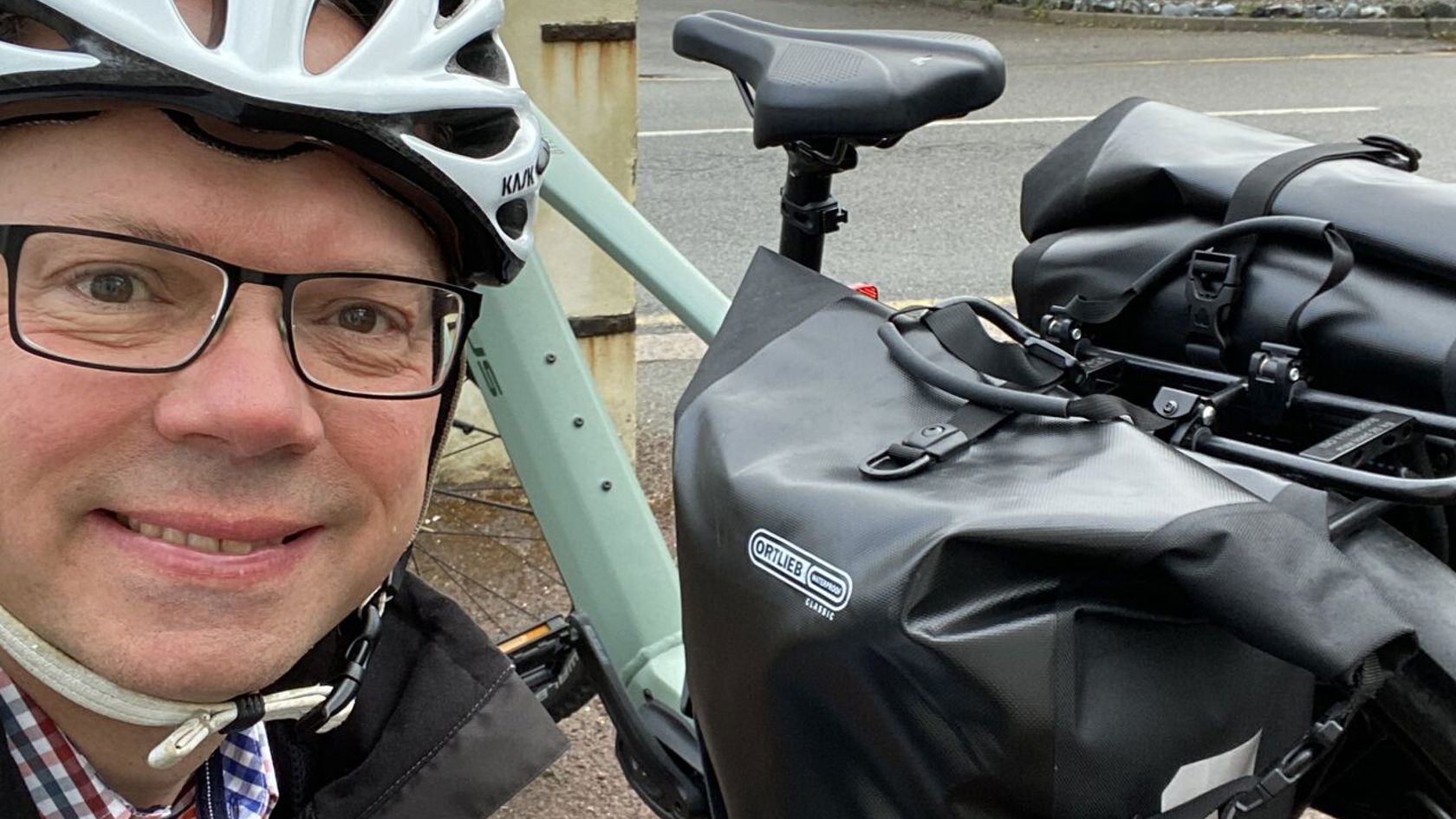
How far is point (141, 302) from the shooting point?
1.23 m

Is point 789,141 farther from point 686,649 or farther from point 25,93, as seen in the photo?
point 25,93

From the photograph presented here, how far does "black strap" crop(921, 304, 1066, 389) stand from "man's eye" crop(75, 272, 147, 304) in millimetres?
903

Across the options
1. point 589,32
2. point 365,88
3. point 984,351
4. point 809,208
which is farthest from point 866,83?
point 589,32

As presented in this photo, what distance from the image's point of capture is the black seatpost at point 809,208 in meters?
2.05

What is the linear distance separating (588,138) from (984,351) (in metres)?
2.28

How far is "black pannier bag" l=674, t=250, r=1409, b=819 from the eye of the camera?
1206 mm

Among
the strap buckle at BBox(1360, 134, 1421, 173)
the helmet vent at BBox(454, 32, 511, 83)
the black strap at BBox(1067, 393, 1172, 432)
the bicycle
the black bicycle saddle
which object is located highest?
the helmet vent at BBox(454, 32, 511, 83)

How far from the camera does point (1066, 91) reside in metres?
11.2

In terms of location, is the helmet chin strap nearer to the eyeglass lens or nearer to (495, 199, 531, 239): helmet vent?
the eyeglass lens

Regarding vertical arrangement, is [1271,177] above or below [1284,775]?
above

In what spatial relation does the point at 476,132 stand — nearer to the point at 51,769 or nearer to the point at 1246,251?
the point at 51,769

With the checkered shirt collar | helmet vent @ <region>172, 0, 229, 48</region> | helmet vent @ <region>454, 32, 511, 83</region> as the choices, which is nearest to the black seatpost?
helmet vent @ <region>454, 32, 511, 83</region>

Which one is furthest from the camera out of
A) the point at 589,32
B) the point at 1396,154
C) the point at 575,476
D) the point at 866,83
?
the point at 589,32

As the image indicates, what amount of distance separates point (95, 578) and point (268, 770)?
17.5 inches
